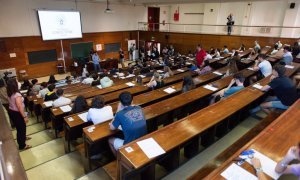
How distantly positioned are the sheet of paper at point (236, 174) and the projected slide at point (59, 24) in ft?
38.5

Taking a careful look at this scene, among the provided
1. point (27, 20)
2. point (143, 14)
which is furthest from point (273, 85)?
point (143, 14)

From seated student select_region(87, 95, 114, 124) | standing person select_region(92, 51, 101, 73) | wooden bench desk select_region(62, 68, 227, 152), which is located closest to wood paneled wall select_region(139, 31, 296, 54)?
standing person select_region(92, 51, 101, 73)

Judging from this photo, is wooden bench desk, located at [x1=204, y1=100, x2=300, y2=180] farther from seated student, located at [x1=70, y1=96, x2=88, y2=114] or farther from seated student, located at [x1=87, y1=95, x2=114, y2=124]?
seated student, located at [x1=70, y1=96, x2=88, y2=114]

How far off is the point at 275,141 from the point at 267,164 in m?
0.47

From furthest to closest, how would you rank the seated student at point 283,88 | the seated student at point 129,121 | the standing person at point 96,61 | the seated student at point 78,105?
the standing person at point 96,61 → the seated student at point 78,105 → the seated student at point 283,88 → the seated student at point 129,121

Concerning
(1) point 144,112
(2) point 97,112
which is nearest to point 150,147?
(1) point 144,112

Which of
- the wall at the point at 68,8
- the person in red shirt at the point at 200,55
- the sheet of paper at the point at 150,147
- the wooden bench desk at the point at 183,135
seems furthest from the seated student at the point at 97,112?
the wall at the point at 68,8

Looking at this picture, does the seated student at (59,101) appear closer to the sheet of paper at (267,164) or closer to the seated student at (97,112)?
the seated student at (97,112)

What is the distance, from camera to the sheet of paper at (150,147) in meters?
2.35

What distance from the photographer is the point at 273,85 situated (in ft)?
12.0

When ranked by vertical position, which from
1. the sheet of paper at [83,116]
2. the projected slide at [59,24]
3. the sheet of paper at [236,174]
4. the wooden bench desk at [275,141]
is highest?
the projected slide at [59,24]

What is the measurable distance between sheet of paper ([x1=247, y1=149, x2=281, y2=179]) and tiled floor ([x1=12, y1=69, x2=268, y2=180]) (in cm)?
110

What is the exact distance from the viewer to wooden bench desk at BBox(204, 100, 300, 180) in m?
2.10

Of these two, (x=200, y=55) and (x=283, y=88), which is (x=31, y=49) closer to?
(x=200, y=55)
